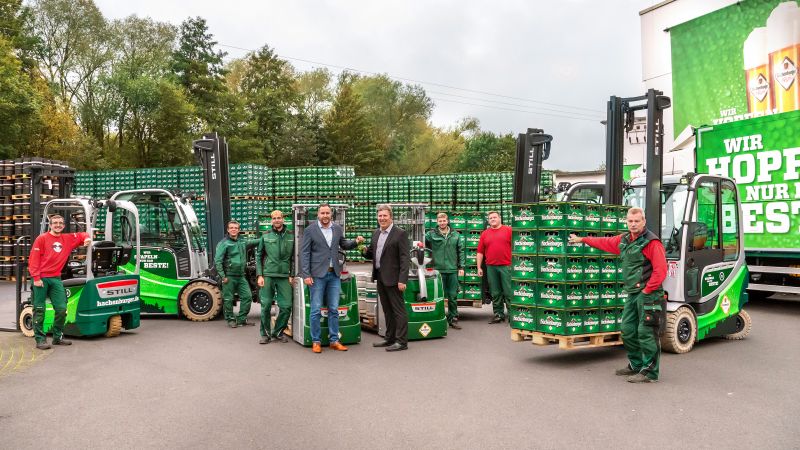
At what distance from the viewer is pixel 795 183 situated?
1146 cm

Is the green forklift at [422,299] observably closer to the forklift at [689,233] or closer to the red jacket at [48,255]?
the forklift at [689,233]

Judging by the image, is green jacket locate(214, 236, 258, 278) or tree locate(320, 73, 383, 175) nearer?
green jacket locate(214, 236, 258, 278)

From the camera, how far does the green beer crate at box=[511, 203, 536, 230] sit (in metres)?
8.36

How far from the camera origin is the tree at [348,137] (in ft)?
165

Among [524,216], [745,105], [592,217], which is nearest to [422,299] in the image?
[524,216]

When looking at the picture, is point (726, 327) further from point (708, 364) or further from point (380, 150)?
point (380, 150)

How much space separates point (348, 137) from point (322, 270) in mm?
41875

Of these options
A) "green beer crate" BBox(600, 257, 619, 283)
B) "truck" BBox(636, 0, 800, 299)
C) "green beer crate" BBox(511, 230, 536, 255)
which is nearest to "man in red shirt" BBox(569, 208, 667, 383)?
"green beer crate" BBox(600, 257, 619, 283)

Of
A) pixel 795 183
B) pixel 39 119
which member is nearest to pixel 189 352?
pixel 795 183

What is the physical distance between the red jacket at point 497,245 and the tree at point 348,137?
38973mm

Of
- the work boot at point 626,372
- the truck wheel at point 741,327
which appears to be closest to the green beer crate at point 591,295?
the work boot at point 626,372

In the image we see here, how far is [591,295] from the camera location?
8.30 metres

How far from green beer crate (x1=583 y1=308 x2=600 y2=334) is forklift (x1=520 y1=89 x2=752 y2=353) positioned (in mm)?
1114

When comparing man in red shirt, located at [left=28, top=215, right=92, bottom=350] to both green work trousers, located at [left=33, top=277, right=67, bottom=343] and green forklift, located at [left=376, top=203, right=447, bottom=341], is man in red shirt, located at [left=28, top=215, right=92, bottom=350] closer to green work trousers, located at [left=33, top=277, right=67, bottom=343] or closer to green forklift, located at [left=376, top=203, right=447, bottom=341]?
green work trousers, located at [left=33, top=277, right=67, bottom=343]
